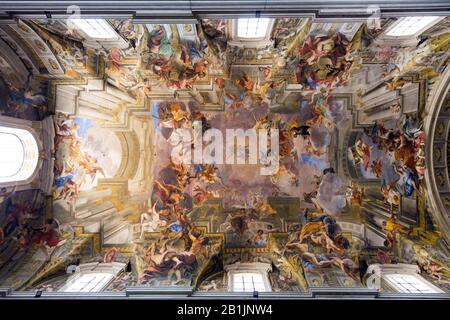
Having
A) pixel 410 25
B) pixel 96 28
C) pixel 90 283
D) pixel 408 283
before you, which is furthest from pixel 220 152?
pixel 408 283

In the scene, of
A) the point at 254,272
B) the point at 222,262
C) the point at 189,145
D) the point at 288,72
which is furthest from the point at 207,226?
the point at 288,72

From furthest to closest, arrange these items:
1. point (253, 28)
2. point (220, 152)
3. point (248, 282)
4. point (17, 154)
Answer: point (220, 152) < point (17, 154) < point (248, 282) < point (253, 28)

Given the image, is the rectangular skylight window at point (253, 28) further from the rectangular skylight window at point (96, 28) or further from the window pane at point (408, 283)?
the window pane at point (408, 283)

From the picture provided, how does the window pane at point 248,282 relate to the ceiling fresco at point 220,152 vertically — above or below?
below

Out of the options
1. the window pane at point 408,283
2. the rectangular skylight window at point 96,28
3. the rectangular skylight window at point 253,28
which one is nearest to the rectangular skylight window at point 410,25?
the rectangular skylight window at point 253,28

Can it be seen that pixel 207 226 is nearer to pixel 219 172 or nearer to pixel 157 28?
pixel 219 172

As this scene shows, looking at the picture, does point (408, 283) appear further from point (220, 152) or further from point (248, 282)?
point (220, 152)

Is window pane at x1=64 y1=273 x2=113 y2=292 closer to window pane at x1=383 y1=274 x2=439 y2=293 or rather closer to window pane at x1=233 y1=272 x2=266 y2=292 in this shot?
window pane at x1=233 y1=272 x2=266 y2=292
